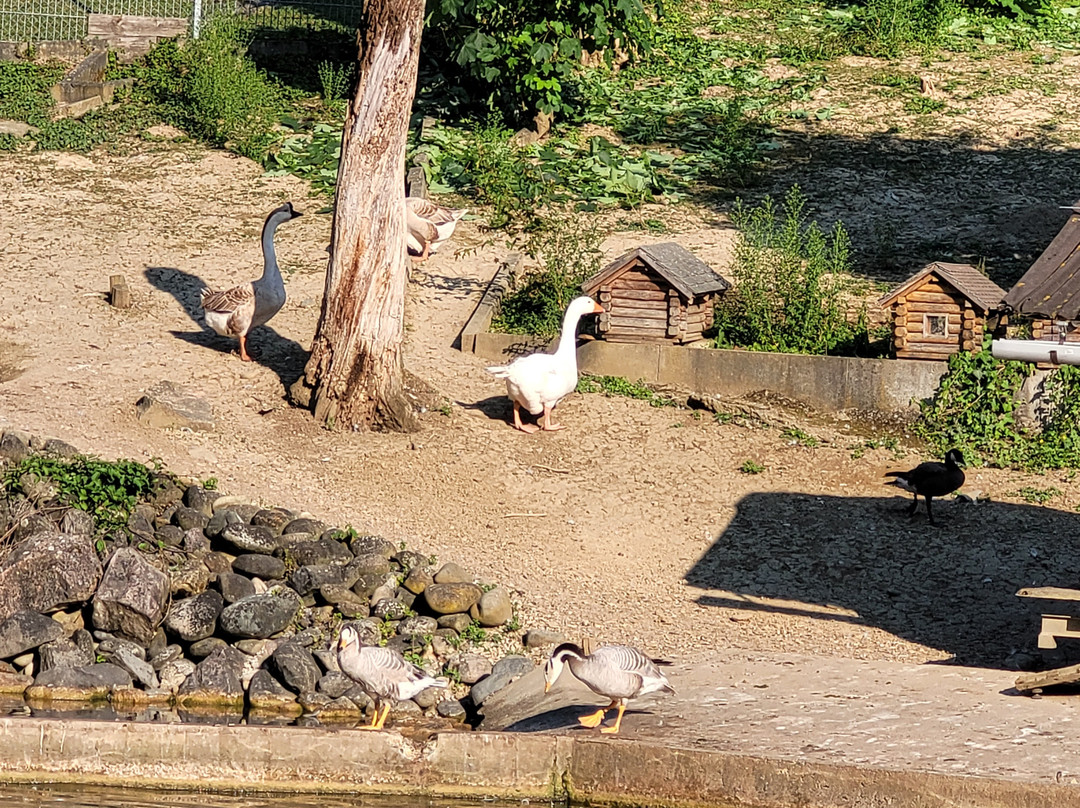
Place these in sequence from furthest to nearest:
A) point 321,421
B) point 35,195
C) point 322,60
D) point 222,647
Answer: point 322,60, point 35,195, point 321,421, point 222,647

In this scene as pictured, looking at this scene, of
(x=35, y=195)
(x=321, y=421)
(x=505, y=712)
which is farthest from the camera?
(x=35, y=195)

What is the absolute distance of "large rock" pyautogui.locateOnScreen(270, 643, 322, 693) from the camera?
32.8 ft

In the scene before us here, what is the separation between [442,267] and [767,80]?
8611 mm

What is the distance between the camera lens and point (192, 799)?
819 cm

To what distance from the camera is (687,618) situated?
432 inches

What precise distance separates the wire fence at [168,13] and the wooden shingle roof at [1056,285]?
1621 cm

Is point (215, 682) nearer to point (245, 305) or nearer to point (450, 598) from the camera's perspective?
point (450, 598)

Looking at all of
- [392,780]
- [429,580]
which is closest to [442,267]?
[429,580]

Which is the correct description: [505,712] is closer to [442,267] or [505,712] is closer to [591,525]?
[591,525]

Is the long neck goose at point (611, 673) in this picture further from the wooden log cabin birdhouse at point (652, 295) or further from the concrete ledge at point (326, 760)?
the wooden log cabin birdhouse at point (652, 295)

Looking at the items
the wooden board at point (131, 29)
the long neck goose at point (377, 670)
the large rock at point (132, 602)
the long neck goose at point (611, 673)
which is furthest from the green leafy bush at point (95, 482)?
the wooden board at point (131, 29)

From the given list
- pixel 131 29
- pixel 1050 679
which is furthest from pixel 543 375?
pixel 131 29

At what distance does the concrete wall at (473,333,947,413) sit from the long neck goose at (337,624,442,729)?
5.84m

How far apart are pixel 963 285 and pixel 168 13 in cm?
1534
